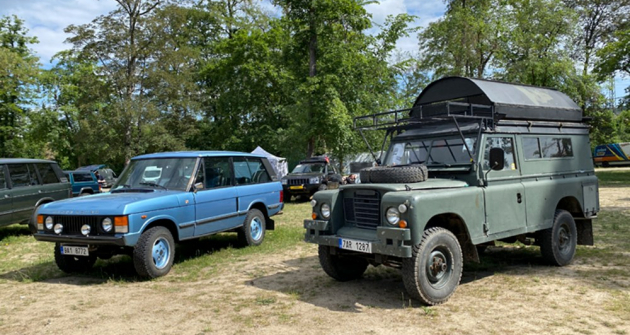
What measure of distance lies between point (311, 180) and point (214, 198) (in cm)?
1129

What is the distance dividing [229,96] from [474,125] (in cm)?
3335

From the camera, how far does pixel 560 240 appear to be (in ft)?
24.4

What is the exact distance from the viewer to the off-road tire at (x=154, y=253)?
22.7 ft

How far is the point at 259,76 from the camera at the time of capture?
124ft

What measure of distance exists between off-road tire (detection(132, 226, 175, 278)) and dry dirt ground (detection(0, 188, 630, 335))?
0.18 meters

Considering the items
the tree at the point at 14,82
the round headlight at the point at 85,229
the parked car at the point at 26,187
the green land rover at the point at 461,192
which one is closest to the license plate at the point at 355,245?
the green land rover at the point at 461,192

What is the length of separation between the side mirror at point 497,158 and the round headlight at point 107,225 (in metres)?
5.21

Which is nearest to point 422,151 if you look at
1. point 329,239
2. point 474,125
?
point 474,125

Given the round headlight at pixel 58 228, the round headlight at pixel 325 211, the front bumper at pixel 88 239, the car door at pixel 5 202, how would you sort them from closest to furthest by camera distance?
the round headlight at pixel 325 211, the front bumper at pixel 88 239, the round headlight at pixel 58 228, the car door at pixel 5 202

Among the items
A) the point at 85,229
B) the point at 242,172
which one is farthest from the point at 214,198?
the point at 85,229

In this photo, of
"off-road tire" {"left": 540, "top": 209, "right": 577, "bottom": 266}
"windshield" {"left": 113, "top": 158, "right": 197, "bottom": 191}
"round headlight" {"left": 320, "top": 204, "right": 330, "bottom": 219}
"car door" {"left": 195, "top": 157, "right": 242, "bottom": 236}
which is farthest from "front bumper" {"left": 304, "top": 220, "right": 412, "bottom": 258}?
"windshield" {"left": 113, "top": 158, "right": 197, "bottom": 191}

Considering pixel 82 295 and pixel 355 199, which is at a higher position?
pixel 355 199

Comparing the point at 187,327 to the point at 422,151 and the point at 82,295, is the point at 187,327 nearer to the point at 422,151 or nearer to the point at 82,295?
the point at 82,295

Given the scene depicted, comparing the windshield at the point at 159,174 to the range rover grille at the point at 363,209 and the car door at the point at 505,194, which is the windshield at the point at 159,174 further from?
the car door at the point at 505,194
